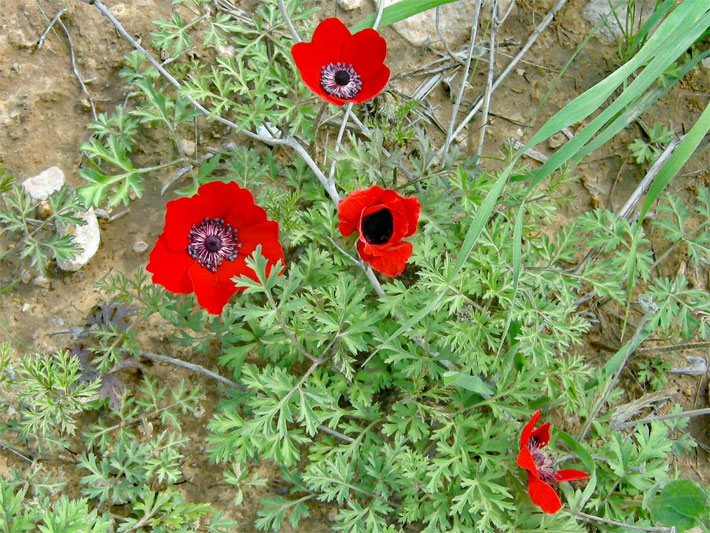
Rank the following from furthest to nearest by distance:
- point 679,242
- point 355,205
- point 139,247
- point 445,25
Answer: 1. point 445,25
2. point 679,242
3. point 139,247
4. point 355,205

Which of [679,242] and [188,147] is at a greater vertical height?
[679,242]

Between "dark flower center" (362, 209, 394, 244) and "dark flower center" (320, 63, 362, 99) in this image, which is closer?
"dark flower center" (362, 209, 394, 244)

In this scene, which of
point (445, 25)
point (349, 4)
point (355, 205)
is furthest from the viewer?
point (445, 25)

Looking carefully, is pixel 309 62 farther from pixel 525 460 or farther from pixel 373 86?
pixel 525 460

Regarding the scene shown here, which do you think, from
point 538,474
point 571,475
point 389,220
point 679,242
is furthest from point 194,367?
point 679,242

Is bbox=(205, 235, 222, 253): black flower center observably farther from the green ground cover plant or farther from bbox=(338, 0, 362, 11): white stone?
bbox=(338, 0, 362, 11): white stone

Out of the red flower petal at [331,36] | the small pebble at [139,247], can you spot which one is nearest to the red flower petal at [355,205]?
the red flower petal at [331,36]

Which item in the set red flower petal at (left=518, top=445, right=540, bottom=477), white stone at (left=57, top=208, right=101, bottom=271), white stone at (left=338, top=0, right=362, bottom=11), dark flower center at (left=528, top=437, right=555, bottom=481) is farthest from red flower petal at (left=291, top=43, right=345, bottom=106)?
dark flower center at (left=528, top=437, right=555, bottom=481)
